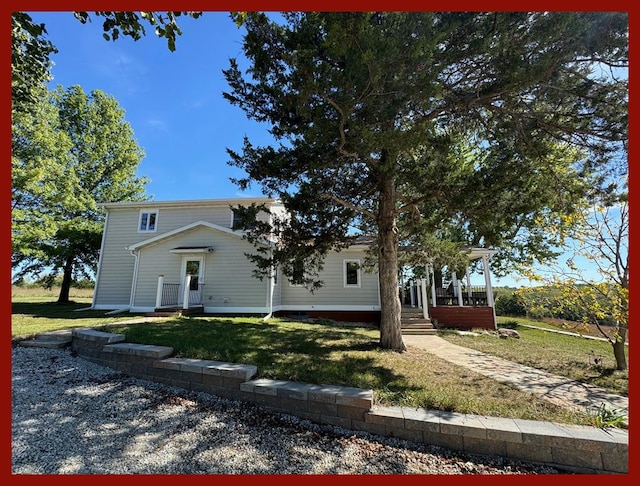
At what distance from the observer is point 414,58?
13.7ft

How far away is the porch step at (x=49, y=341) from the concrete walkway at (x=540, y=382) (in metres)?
8.41

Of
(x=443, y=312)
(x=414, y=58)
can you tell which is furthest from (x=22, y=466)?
(x=443, y=312)

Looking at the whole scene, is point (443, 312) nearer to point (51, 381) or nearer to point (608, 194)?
point (608, 194)

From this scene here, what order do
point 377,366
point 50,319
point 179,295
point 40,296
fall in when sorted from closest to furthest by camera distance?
point 377,366 < point 50,319 < point 179,295 < point 40,296

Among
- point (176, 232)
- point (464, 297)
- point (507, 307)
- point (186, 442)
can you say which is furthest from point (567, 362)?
point (507, 307)

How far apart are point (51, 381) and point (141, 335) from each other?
5.48 feet

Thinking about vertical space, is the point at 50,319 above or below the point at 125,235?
below

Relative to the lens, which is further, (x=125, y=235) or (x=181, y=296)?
(x=125, y=235)

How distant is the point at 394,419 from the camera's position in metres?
3.36

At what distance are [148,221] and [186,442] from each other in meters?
14.8

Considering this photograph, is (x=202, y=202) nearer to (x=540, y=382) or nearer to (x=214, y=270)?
(x=214, y=270)

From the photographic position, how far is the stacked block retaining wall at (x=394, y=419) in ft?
9.41

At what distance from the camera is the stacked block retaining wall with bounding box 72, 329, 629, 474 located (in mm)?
2869

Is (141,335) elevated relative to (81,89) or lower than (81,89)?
lower
